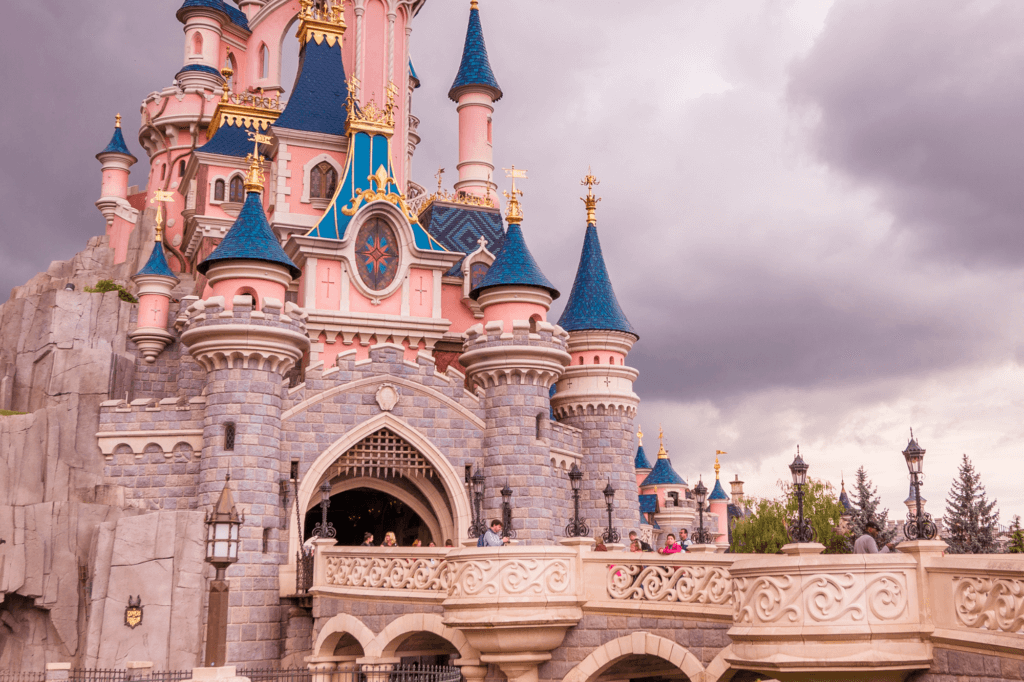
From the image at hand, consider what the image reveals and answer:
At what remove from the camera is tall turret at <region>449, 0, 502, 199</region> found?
36250 mm

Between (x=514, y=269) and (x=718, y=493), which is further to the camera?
(x=718, y=493)

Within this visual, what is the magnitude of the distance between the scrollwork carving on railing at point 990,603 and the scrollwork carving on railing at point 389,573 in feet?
29.0

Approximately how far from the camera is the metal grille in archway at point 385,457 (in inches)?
982

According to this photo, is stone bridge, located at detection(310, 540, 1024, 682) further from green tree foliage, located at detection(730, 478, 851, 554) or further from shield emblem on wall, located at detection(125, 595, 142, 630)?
green tree foliage, located at detection(730, 478, 851, 554)

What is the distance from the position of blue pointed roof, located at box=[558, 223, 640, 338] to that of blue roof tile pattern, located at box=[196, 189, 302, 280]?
8839 millimetres

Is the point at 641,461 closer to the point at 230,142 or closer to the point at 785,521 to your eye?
the point at 785,521

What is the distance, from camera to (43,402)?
2742 cm

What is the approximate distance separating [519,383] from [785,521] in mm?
26381

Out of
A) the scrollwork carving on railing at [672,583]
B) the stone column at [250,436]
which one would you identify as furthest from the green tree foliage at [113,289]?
the scrollwork carving on railing at [672,583]

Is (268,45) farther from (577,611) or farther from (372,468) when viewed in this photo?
(577,611)

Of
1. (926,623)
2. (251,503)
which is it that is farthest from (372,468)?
(926,623)

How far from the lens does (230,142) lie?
121 feet

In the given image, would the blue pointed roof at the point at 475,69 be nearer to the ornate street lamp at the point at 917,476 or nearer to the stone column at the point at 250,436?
the stone column at the point at 250,436

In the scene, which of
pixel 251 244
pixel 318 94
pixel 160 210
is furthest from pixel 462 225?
pixel 251 244
